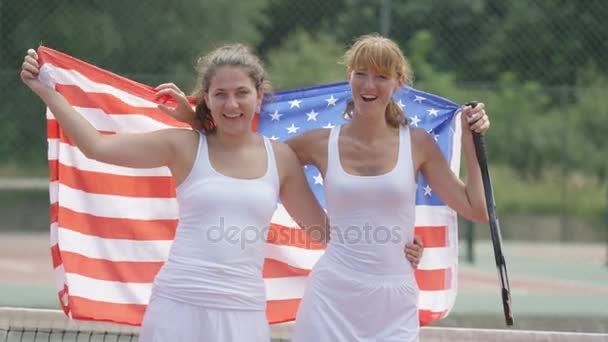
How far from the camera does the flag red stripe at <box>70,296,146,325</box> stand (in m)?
5.22

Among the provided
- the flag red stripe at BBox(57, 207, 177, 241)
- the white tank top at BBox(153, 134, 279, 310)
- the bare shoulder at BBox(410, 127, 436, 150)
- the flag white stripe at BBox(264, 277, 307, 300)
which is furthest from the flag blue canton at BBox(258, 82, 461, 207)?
the white tank top at BBox(153, 134, 279, 310)

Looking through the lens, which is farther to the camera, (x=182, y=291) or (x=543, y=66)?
(x=543, y=66)

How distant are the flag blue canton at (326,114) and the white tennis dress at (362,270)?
922 millimetres

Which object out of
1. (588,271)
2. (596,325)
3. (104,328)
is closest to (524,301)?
(596,325)

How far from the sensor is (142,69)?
34.6 feet

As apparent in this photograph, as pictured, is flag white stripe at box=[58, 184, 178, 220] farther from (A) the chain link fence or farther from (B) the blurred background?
(B) the blurred background

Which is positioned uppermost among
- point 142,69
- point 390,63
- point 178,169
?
point 142,69

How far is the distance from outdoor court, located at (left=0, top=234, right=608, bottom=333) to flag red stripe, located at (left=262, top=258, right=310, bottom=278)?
13.0 ft

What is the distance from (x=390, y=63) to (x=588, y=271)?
1072 centimetres

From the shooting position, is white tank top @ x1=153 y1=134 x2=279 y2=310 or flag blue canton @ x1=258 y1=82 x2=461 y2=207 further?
flag blue canton @ x1=258 y1=82 x2=461 y2=207

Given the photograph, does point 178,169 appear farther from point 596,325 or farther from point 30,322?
point 596,325

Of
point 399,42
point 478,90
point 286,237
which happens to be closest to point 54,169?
point 286,237

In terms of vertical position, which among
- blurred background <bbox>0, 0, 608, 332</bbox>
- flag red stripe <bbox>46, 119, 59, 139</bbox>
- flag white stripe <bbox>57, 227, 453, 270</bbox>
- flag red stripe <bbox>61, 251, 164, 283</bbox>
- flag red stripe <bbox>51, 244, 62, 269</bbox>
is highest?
blurred background <bbox>0, 0, 608, 332</bbox>

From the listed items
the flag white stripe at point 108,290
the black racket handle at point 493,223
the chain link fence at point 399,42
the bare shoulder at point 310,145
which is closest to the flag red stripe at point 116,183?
the flag white stripe at point 108,290
